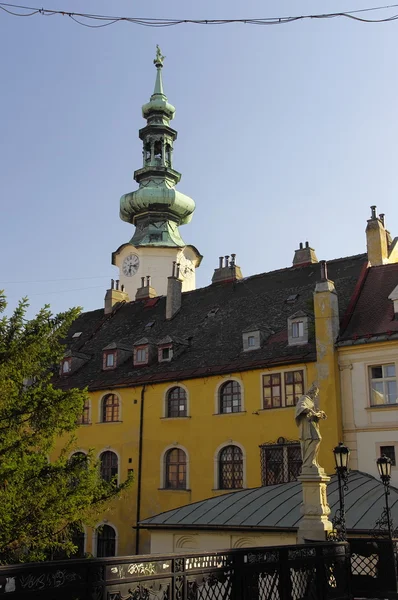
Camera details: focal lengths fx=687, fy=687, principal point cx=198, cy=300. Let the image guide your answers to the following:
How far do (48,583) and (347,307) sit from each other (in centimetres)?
2108

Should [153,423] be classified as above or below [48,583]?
above

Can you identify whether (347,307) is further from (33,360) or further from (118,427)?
(33,360)

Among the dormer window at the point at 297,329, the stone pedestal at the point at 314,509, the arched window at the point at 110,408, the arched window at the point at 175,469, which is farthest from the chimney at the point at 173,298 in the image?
the stone pedestal at the point at 314,509

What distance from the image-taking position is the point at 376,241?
1126 inches

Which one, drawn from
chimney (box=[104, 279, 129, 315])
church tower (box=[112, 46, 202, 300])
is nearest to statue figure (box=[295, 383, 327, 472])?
chimney (box=[104, 279, 129, 315])

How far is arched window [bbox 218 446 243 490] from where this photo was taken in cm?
2558

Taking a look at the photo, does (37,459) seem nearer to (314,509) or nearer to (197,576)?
(314,509)

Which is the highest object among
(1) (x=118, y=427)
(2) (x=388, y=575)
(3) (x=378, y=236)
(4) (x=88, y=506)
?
(3) (x=378, y=236)

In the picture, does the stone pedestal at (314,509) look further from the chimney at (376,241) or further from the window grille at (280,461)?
the chimney at (376,241)

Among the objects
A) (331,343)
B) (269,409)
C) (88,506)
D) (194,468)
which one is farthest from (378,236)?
(88,506)

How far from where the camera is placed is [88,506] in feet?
49.9

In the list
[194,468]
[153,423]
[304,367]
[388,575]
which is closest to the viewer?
[388,575]

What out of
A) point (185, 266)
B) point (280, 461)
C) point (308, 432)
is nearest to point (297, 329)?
Answer: point (280, 461)

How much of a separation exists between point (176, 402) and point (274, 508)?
30.5 feet
